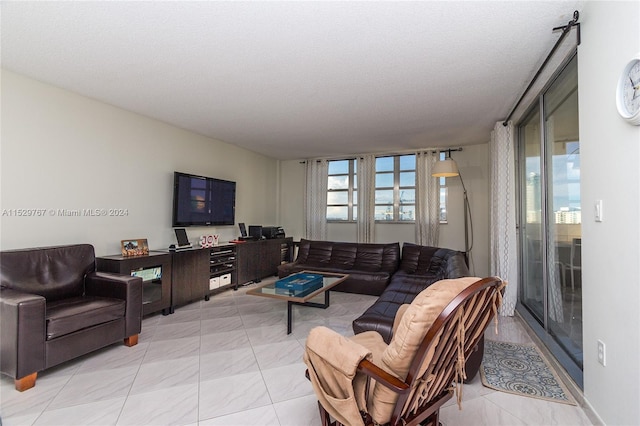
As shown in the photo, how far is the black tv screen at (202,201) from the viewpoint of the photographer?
13.6 feet

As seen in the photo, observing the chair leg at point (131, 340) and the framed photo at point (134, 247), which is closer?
the chair leg at point (131, 340)

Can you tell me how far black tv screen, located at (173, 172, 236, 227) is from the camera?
4141 millimetres

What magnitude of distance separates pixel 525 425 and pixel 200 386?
205 centimetres

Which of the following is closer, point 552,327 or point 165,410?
point 165,410

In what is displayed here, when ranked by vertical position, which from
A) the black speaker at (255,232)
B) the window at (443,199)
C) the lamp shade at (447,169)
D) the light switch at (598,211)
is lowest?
the black speaker at (255,232)

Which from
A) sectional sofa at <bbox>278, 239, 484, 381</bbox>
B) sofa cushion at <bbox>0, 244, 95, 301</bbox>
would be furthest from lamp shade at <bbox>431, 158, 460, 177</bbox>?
sofa cushion at <bbox>0, 244, 95, 301</bbox>

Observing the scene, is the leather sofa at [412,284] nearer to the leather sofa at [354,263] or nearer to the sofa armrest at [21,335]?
the leather sofa at [354,263]

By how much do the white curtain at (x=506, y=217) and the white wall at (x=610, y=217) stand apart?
178cm

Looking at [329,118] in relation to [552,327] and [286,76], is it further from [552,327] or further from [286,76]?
[552,327]

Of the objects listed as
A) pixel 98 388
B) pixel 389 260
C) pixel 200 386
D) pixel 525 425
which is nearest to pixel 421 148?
pixel 389 260

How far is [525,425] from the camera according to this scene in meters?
1.68

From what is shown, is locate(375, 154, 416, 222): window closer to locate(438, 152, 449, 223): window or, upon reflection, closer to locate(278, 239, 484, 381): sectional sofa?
locate(438, 152, 449, 223): window

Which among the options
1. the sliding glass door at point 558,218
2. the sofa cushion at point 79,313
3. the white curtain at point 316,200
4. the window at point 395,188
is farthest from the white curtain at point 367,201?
the sofa cushion at point 79,313

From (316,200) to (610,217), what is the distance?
Result: 5.08 metres
